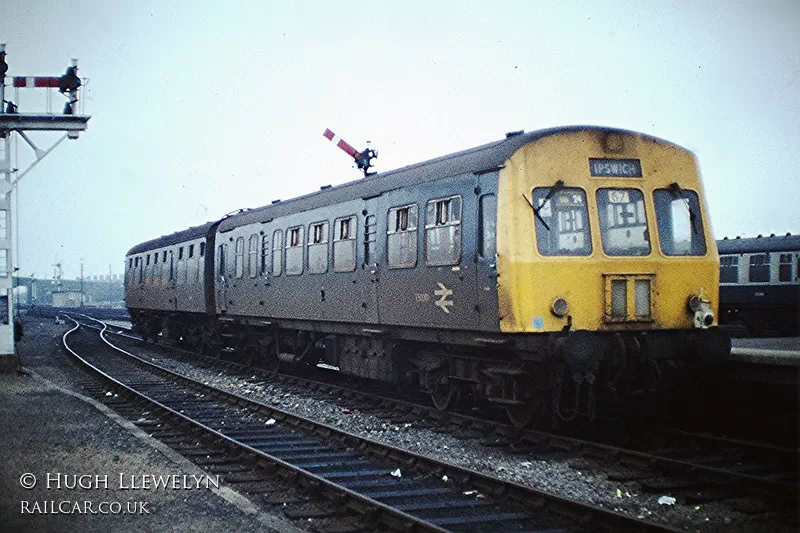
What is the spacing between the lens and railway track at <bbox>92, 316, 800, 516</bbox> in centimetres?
663

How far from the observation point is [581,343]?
8.41 metres

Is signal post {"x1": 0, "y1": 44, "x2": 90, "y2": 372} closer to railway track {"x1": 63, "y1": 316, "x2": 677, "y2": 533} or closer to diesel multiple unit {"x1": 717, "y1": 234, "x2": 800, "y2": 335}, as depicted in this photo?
railway track {"x1": 63, "y1": 316, "x2": 677, "y2": 533}

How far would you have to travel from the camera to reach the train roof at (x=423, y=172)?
Answer: 359 inches

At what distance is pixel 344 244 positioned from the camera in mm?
12922

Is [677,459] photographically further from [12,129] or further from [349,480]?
[12,129]

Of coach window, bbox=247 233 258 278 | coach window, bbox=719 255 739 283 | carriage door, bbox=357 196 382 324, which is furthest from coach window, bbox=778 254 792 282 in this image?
carriage door, bbox=357 196 382 324

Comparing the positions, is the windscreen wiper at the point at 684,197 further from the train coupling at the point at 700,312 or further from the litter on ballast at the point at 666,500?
the litter on ballast at the point at 666,500

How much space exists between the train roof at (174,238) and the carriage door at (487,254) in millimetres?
12754

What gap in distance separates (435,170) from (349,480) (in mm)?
4499

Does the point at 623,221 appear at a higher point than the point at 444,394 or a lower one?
higher

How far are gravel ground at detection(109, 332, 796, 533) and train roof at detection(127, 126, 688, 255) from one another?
3290 mm

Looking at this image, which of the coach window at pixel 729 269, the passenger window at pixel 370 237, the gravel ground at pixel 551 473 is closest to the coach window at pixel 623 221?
the gravel ground at pixel 551 473

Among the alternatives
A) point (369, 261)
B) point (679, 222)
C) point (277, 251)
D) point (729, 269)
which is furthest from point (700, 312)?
point (729, 269)

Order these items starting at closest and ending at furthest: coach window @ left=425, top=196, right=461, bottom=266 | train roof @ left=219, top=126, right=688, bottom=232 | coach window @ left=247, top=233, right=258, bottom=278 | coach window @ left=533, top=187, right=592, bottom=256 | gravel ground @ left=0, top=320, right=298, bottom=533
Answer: gravel ground @ left=0, top=320, right=298, bottom=533, coach window @ left=533, top=187, right=592, bottom=256, train roof @ left=219, top=126, right=688, bottom=232, coach window @ left=425, top=196, right=461, bottom=266, coach window @ left=247, top=233, right=258, bottom=278
